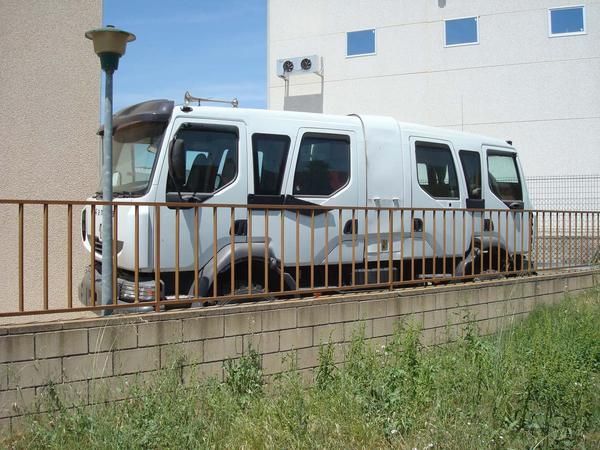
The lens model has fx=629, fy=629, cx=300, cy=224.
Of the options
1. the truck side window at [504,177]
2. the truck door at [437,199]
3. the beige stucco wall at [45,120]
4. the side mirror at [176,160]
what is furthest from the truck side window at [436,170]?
the beige stucco wall at [45,120]

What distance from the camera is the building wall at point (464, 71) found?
19.1 metres

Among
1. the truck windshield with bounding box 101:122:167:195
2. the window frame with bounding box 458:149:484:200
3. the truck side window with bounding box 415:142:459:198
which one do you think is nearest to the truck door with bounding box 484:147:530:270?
the window frame with bounding box 458:149:484:200

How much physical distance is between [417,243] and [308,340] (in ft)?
8.57

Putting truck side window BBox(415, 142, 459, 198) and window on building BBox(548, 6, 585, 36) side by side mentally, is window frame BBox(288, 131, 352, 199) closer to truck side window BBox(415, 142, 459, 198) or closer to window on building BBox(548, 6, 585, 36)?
truck side window BBox(415, 142, 459, 198)

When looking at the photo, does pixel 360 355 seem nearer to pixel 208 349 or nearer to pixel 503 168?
pixel 208 349

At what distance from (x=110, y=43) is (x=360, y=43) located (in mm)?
17805

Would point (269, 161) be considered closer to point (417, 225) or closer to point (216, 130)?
point (216, 130)

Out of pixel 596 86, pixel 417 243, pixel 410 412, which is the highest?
pixel 596 86

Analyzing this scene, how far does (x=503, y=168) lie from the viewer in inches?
365

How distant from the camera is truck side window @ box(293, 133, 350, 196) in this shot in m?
7.12

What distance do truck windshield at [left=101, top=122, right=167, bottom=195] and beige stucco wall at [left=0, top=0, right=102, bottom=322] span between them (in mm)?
1995

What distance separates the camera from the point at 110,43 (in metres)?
5.34

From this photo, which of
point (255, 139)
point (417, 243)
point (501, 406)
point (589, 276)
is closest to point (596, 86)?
point (589, 276)

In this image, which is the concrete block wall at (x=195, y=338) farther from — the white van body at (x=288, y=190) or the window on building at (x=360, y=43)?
the window on building at (x=360, y=43)
